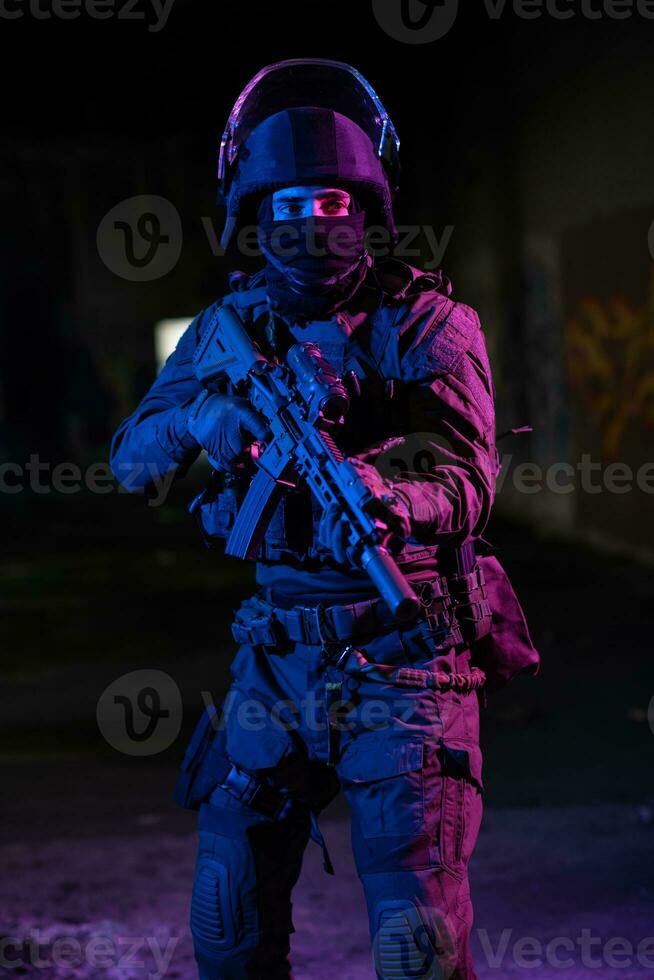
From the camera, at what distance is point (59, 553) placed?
13.8 m

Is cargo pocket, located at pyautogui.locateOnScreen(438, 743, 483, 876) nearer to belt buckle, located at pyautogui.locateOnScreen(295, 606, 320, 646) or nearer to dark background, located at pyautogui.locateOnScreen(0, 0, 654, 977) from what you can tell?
belt buckle, located at pyautogui.locateOnScreen(295, 606, 320, 646)

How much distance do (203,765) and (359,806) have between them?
1.31 ft

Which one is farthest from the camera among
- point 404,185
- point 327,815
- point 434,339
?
point 404,185

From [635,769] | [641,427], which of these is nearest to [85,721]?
[635,769]

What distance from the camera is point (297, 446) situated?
2.61 metres

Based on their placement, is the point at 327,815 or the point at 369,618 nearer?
the point at 369,618

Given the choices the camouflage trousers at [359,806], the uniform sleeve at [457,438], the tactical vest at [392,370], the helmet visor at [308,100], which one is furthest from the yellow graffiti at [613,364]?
the camouflage trousers at [359,806]

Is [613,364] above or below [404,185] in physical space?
below

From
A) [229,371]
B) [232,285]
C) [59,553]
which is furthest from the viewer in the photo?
[59,553]

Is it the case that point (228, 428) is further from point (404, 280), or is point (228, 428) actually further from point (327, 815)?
point (327, 815)

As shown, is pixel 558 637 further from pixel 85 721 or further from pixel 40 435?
pixel 40 435

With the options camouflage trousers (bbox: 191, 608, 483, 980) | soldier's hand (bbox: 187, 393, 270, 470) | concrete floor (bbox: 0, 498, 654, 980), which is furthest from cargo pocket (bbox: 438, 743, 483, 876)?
concrete floor (bbox: 0, 498, 654, 980)

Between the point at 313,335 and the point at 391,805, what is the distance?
0.99m

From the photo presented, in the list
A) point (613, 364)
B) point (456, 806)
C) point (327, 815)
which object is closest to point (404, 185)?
point (613, 364)
